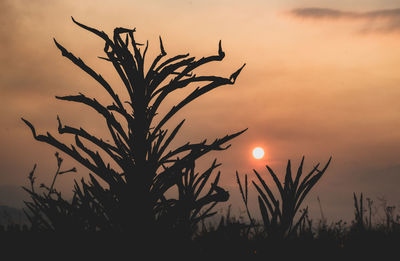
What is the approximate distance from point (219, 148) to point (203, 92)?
0.62ft

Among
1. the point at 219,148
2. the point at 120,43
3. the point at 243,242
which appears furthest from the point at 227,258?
the point at 120,43

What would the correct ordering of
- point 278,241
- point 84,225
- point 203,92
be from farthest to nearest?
point 203,92 → point 84,225 → point 278,241

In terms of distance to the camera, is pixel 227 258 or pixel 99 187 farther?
pixel 99 187

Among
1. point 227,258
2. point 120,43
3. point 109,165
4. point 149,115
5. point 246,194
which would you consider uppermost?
point 120,43

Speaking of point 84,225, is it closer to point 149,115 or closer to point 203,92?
point 149,115

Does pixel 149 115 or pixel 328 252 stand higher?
pixel 149 115

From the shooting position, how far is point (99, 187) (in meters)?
1.23

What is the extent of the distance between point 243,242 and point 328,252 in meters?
0.38

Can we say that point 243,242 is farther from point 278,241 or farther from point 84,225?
point 84,225

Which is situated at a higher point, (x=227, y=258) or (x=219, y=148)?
(x=219, y=148)

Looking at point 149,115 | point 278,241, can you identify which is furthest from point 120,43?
point 278,241

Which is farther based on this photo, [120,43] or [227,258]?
[120,43]

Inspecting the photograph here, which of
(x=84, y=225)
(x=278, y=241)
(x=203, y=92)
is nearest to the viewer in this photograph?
(x=278, y=241)

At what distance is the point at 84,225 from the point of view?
3.95 ft
